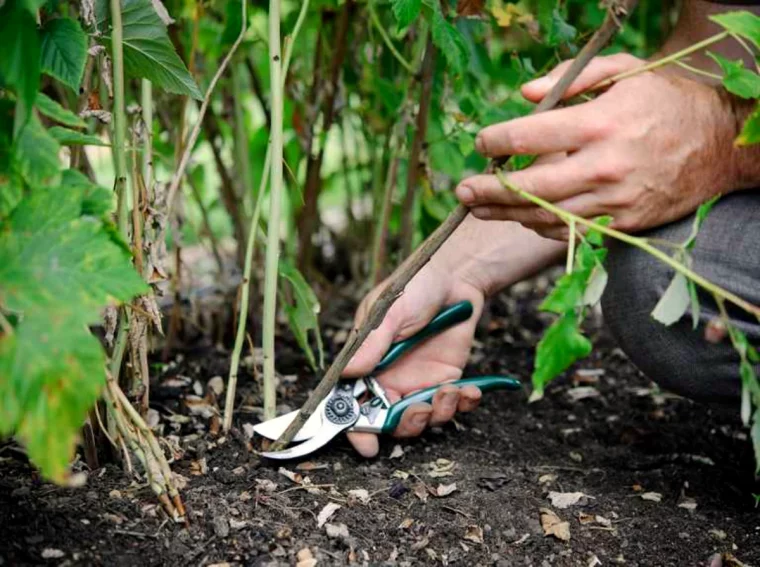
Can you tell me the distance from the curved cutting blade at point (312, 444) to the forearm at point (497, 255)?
343 millimetres

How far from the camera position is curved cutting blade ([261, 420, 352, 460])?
119cm

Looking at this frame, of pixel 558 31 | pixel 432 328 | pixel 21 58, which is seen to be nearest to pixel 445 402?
pixel 432 328

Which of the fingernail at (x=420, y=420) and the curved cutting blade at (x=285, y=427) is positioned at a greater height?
the curved cutting blade at (x=285, y=427)

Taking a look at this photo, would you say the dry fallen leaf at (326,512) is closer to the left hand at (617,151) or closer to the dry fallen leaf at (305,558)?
the dry fallen leaf at (305,558)

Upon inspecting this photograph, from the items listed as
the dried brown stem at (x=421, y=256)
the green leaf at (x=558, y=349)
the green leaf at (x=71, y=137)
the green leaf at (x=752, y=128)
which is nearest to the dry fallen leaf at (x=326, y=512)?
the dried brown stem at (x=421, y=256)

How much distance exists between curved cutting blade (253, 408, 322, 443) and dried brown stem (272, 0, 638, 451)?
2 cm

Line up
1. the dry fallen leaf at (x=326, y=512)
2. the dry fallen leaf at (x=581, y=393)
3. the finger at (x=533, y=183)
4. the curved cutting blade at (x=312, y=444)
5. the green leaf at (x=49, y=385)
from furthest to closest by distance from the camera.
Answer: the dry fallen leaf at (x=581, y=393), the curved cutting blade at (x=312, y=444), the dry fallen leaf at (x=326, y=512), the finger at (x=533, y=183), the green leaf at (x=49, y=385)

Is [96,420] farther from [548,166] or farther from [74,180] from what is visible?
[548,166]

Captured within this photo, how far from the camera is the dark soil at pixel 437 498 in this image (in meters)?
1.00

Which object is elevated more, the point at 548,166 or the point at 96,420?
the point at 548,166

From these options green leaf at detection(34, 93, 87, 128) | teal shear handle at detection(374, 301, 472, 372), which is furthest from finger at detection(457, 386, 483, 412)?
green leaf at detection(34, 93, 87, 128)

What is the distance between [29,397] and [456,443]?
836 millimetres

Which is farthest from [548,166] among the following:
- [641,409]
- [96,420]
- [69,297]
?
[641,409]

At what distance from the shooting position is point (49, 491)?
3.45 ft
